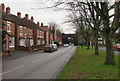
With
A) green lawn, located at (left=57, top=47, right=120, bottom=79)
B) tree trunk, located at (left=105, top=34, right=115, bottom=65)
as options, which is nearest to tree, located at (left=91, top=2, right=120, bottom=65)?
tree trunk, located at (left=105, top=34, right=115, bottom=65)

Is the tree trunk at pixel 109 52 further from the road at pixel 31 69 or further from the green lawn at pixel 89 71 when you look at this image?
the road at pixel 31 69

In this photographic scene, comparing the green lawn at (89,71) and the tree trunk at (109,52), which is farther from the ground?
the tree trunk at (109,52)

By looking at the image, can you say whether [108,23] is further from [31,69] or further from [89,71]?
[31,69]

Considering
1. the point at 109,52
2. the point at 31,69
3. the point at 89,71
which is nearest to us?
the point at 89,71

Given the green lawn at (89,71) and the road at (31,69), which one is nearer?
the green lawn at (89,71)

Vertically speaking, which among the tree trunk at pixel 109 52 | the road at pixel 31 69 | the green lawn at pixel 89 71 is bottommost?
the road at pixel 31 69

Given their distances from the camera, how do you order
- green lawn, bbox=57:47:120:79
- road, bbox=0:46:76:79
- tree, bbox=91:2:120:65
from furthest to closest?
tree, bbox=91:2:120:65
road, bbox=0:46:76:79
green lawn, bbox=57:47:120:79

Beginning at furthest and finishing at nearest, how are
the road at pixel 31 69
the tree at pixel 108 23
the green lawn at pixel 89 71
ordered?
1. the tree at pixel 108 23
2. the road at pixel 31 69
3. the green lawn at pixel 89 71

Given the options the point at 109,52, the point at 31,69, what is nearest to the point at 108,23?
the point at 109,52

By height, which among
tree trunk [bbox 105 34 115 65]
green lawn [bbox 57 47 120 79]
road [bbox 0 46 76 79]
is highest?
tree trunk [bbox 105 34 115 65]

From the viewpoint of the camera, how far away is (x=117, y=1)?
43.5ft

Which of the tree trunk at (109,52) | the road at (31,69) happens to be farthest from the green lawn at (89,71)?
the road at (31,69)

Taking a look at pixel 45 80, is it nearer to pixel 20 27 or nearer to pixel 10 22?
pixel 10 22

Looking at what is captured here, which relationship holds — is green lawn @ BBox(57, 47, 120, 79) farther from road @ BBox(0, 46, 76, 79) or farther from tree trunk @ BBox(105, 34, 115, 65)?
road @ BBox(0, 46, 76, 79)
